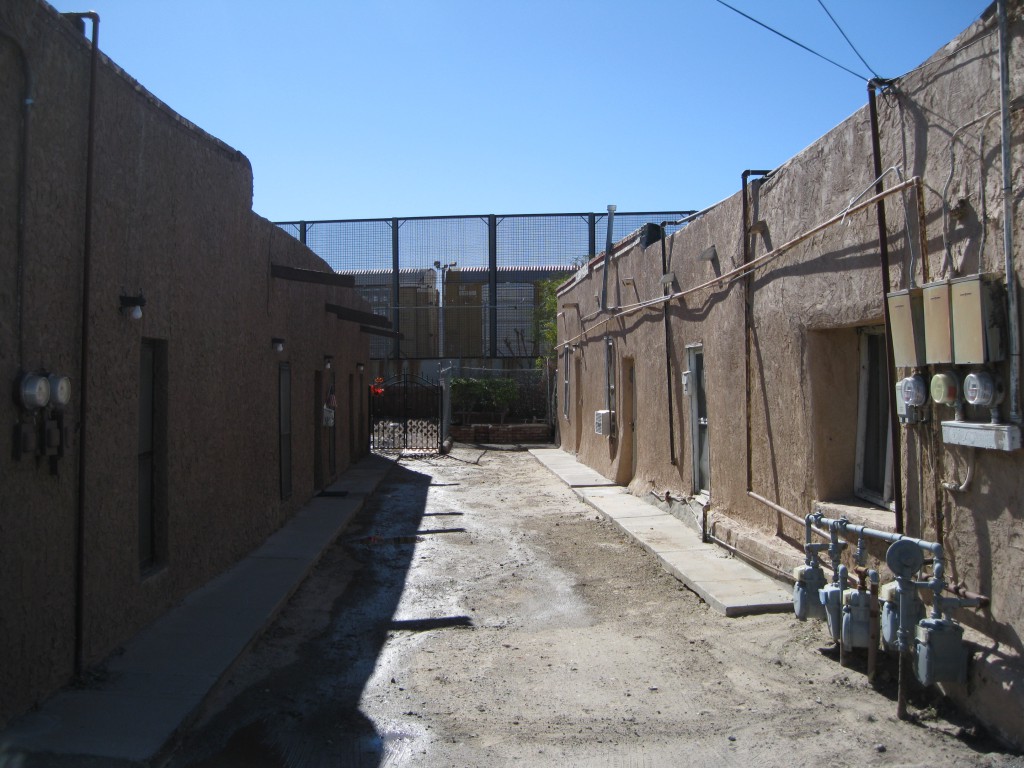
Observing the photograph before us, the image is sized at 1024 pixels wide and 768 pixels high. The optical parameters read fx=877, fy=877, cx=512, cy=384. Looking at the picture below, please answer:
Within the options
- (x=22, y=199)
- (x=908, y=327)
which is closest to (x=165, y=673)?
(x=22, y=199)

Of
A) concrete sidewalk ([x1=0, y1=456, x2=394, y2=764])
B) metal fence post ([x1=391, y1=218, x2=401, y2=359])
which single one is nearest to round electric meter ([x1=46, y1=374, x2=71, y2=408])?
concrete sidewalk ([x1=0, y1=456, x2=394, y2=764])

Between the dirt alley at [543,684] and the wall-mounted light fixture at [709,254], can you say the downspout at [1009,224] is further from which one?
the wall-mounted light fixture at [709,254]

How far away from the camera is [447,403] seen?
73.7 feet

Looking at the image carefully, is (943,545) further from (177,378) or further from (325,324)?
(325,324)

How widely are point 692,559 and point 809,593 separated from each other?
2.83 meters

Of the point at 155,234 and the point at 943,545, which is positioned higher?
the point at 155,234

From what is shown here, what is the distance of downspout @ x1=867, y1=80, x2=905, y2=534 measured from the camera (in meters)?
5.23

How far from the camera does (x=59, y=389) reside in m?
4.54

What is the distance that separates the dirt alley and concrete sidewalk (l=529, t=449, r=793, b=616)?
0.17 meters

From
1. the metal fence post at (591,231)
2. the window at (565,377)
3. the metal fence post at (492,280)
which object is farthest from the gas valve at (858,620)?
the metal fence post at (591,231)

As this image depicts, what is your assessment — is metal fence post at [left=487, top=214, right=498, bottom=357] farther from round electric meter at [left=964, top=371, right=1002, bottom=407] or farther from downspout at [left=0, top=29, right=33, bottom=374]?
round electric meter at [left=964, top=371, right=1002, bottom=407]

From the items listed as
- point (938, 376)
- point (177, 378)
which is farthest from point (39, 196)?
point (938, 376)

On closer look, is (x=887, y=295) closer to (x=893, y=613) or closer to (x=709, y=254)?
(x=893, y=613)

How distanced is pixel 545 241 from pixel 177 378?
26.4 metres
